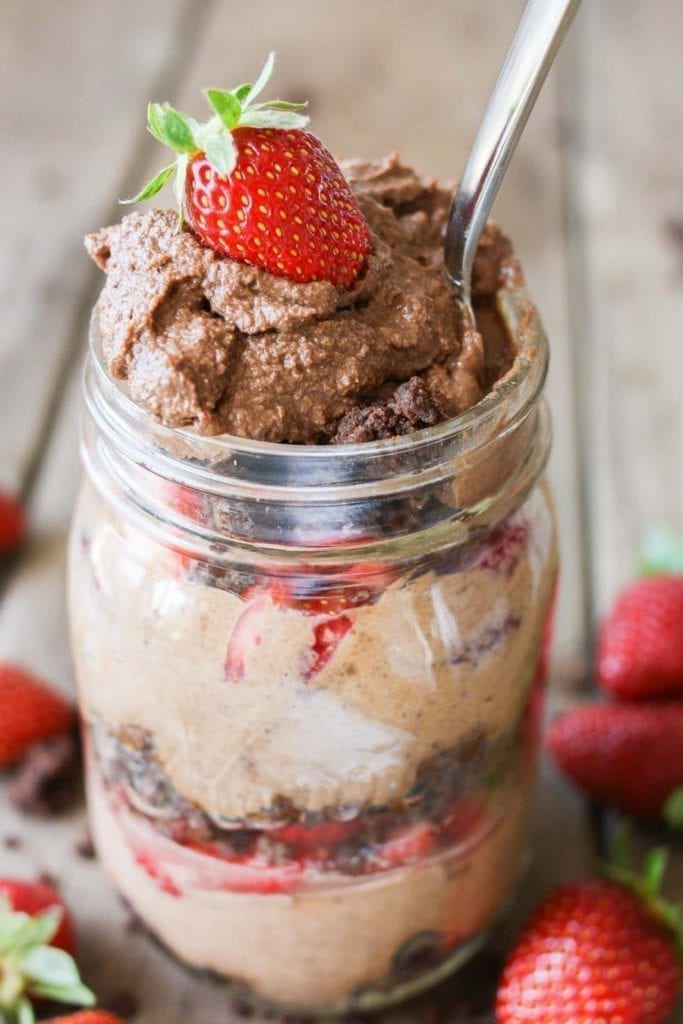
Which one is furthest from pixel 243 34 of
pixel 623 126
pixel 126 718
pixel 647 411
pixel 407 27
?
pixel 126 718

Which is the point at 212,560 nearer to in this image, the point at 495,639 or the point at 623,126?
the point at 495,639

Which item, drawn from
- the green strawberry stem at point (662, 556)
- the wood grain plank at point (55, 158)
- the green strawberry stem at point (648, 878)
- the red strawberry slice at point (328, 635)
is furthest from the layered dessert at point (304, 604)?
the wood grain plank at point (55, 158)

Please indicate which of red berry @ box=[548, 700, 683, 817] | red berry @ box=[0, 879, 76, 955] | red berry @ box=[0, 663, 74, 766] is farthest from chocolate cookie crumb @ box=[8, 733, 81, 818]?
red berry @ box=[548, 700, 683, 817]

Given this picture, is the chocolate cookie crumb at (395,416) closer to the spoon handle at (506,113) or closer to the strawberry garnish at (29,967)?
the spoon handle at (506,113)

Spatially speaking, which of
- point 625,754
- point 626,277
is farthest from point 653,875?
point 626,277

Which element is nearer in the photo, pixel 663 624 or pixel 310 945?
pixel 310 945

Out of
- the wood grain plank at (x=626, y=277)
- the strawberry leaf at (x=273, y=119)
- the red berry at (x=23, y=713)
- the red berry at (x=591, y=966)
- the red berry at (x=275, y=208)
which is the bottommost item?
the red berry at (x=23, y=713)
